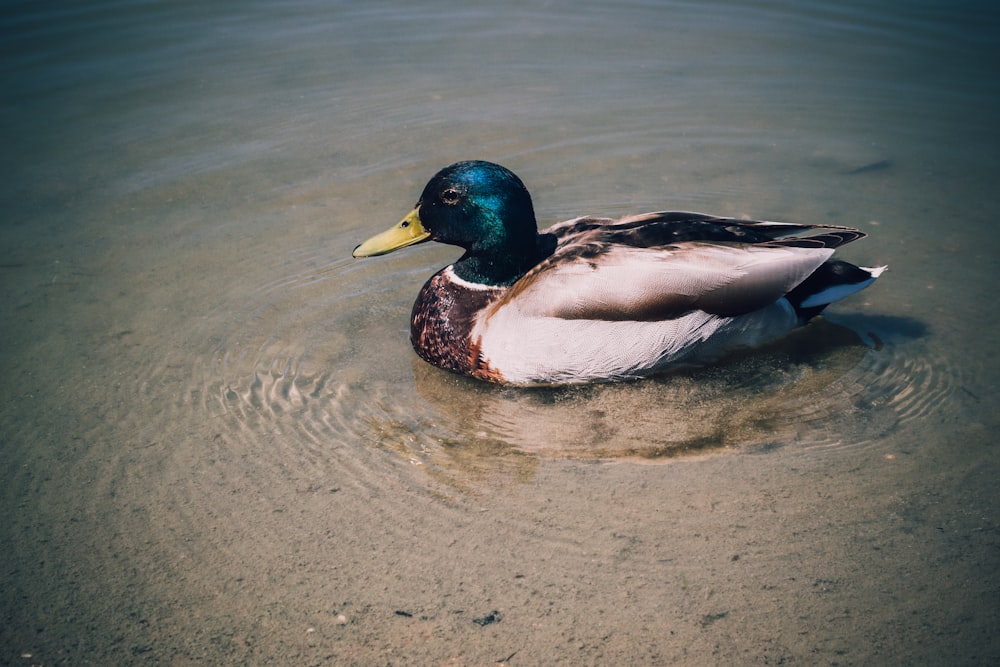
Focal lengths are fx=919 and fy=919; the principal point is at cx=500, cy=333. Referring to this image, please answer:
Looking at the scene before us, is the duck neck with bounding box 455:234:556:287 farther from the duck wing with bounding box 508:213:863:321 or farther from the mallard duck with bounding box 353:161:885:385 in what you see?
the duck wing with bounding box 508:213:863:321

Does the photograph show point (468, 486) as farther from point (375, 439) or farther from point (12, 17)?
point (12, 17)

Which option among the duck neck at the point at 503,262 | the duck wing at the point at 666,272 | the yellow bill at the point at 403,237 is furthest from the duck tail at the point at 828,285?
Result: the yellow bill at the point at 403,237

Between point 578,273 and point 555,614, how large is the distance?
5.70 feet

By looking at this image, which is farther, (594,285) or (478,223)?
(478,223)

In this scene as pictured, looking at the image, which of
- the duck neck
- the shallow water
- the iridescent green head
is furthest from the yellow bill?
the shallow water

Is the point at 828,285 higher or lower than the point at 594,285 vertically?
lower

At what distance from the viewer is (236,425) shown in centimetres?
442

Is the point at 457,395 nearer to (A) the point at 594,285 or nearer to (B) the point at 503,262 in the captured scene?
(B) the point at 503,262

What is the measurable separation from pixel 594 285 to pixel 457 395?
0.91 metres

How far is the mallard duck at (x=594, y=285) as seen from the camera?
4453 mm

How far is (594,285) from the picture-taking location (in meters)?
4.42

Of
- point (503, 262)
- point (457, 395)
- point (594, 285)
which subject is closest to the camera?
point (594, 285)

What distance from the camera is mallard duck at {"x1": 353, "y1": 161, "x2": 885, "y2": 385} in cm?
445

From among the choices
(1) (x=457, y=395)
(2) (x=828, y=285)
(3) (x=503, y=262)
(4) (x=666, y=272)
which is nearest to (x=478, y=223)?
(3) (x=503, y=262)
